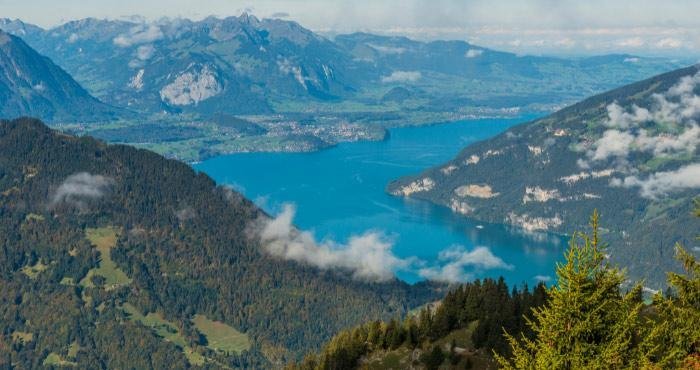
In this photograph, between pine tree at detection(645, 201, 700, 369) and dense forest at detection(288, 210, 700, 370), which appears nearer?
dense forest at detection(288, 210, 700, 370)

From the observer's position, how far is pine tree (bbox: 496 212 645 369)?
26266 mm

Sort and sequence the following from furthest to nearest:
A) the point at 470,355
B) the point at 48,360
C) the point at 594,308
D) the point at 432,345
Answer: the point at 48,360
the point at 432,345
the point at 470,355
the point at 594,308

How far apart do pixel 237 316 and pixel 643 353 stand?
177 m

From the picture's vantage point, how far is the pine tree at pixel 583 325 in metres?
26.3

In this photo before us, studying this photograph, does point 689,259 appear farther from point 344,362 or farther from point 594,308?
point 344,362

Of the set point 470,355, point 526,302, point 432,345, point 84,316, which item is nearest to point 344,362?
point 432,345

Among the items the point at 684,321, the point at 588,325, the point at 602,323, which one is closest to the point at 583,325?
the point at 588,325

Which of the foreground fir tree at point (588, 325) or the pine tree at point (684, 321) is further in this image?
the pine tree at point (684, 321)

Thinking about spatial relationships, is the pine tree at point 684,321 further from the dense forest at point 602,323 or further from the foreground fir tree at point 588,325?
the foreground fir tree at point 588,325

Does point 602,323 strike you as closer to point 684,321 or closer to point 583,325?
point 583,325

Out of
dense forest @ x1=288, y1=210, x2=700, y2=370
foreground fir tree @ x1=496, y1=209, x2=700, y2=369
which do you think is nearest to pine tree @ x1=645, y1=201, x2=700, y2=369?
Result: dense forest @ x1=288, y1=210, x2=700, y2=370

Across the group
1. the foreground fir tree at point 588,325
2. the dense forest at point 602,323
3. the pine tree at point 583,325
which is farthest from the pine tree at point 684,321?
the pine tree at point 583,325

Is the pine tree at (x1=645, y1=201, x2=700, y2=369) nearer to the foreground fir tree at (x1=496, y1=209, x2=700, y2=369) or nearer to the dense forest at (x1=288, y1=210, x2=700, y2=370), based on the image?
the dense forest at (x1=288, y1=210, x2=700, y2=370)

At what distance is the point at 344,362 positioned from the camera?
307 feet
